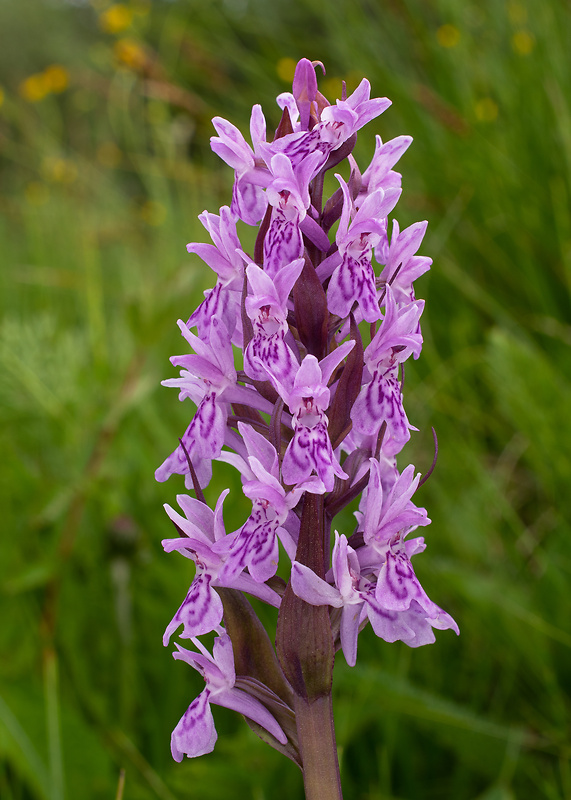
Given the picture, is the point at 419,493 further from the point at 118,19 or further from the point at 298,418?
the point at 118,19

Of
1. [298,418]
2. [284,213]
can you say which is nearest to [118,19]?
[284,213]

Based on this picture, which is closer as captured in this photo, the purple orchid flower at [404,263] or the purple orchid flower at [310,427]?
the purple orchid flower at [310,427]

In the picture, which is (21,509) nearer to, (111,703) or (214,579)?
(111,703)

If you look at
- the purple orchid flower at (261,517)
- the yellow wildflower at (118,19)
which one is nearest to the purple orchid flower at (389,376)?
the purple orchid flower at (261,517)

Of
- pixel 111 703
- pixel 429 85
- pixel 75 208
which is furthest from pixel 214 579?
pixel 75 208

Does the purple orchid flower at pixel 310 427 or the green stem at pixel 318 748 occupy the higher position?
the purple orchid flower at pixel 310 427

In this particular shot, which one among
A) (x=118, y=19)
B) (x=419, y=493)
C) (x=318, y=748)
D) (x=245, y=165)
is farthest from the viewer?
(x=118, y=19)

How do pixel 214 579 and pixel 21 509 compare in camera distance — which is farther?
pixel 21 509

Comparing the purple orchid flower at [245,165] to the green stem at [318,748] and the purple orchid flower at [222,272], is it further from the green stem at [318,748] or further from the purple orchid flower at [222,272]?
the green stem at [318,748]
